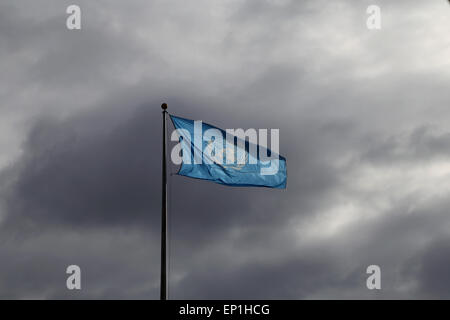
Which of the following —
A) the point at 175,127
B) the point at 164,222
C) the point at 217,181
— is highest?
the point at 175,127
